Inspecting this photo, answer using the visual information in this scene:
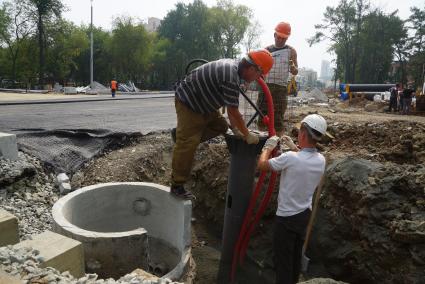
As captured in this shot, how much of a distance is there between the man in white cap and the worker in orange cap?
1.92 meters

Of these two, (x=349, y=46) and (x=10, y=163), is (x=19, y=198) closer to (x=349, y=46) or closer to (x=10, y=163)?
(x=10, y=163)

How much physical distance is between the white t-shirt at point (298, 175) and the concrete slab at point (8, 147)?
3819 mm

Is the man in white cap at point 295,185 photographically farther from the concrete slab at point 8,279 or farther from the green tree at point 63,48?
the green tree at point 63,48

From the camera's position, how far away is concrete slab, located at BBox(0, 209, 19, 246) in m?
2.77

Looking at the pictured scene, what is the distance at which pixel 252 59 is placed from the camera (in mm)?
Result: 3322

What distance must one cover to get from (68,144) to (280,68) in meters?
3.75

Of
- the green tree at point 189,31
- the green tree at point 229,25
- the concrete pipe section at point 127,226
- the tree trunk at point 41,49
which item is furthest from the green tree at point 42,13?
the concrete pipe section at point 127,226

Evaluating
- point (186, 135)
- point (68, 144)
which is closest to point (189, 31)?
point (68, 144)

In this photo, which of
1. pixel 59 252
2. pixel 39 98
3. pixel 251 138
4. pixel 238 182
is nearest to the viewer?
pixel 59 252

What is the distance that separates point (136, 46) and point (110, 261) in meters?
38.7

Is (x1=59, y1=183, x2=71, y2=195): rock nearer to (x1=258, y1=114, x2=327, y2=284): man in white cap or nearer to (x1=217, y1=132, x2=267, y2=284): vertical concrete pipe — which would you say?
(x1=217, y1=132, x2=267, y2=284): vertical concrete pipe

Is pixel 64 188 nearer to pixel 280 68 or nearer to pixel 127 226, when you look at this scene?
pixel 127 226

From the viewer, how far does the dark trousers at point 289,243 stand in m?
3.11

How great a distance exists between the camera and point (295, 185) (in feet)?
9.82
